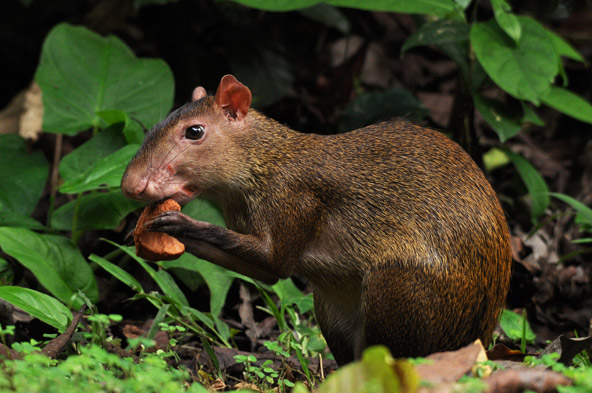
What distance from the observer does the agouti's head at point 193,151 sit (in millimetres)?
3934

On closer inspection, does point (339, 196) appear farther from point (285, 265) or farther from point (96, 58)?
point (96, 58)

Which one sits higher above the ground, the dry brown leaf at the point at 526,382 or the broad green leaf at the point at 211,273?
the dry brown leaf at the point at 526,382

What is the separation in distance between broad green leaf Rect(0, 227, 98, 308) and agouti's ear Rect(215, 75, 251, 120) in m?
1.62

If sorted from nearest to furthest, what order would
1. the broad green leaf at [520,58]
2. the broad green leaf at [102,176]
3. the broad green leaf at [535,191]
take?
the broad green leaf at [102,176]
the broad green leaf at [520,58]
the broad green leaf at [535,191]

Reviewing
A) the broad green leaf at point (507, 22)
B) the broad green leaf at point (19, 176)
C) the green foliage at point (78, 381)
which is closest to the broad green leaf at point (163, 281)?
the broad green leaf at point (19, 176)

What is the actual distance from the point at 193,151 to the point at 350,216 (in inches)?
37.3

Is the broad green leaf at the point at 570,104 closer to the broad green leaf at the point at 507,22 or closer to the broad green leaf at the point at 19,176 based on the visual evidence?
the broad green leaf at the point at 507,22

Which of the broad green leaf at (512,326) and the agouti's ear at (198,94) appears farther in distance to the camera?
the broad green leaf at (512,326)

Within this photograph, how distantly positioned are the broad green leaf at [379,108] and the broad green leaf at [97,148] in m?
2.38

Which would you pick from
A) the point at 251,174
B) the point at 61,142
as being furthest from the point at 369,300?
the point at 61,142

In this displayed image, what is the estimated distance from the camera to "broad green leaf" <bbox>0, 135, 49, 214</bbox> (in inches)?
225

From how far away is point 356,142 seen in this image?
439 cm

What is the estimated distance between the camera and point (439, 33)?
6238mm

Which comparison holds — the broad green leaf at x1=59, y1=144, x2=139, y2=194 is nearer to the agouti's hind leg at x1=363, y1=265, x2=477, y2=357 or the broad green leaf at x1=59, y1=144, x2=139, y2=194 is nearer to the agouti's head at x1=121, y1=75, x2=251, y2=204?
the agouti's head at x1=121, y1=75, x2=251, y2=204
